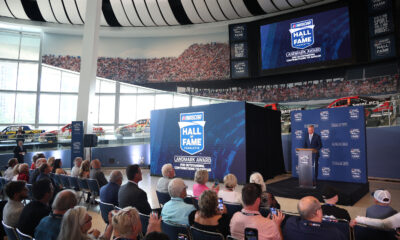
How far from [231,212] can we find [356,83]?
43.7 ft

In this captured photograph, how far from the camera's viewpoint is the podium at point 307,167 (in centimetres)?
634

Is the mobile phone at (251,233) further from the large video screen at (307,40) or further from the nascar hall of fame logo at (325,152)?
the large video screen at (307,40)

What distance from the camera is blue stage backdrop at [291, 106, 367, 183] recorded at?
7270mm

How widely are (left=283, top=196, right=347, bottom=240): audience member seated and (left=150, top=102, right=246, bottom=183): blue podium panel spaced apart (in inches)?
225

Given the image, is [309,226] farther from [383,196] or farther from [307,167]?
[307,167]

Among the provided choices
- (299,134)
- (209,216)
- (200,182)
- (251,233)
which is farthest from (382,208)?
(299,134)

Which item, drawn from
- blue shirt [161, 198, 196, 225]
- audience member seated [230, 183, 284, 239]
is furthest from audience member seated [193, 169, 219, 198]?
audience member seated [230, 183, 284, 239]

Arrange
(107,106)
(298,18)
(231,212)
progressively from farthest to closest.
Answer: (107,106), (298,18), (231,212)

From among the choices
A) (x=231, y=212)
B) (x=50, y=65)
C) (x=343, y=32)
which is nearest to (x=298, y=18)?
(x=343, y=32)

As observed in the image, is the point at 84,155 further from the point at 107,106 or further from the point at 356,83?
the point at 356,83

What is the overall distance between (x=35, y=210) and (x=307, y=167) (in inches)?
223

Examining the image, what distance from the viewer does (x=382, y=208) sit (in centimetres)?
308

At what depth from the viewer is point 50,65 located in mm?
20141

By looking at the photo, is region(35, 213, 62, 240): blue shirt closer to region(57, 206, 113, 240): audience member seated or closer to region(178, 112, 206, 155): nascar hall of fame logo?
region(57, 206, 113, 240): audience member seated
